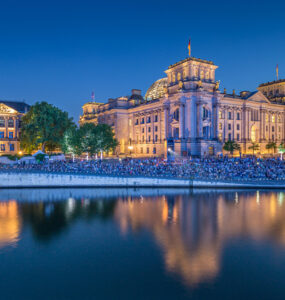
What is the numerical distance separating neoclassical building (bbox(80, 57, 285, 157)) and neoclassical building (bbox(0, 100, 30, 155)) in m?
27.5

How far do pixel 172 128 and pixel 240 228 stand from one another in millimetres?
51377

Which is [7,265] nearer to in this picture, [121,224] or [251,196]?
[121,224]

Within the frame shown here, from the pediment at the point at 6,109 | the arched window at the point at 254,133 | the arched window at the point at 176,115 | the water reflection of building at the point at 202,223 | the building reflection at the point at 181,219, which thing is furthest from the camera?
the arched window at the point at 254,133

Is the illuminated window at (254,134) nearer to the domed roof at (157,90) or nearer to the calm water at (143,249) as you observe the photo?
the domed roof at (157,90)

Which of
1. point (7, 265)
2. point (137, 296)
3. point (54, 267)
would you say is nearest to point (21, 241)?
point (7, 265)

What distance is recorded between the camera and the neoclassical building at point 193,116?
2547 inches

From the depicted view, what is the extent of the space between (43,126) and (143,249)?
171 feet

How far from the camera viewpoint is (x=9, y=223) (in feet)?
Result: 71.4

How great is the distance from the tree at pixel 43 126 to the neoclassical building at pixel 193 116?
24831mm

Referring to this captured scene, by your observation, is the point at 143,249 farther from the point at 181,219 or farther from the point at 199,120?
the point at 199,120

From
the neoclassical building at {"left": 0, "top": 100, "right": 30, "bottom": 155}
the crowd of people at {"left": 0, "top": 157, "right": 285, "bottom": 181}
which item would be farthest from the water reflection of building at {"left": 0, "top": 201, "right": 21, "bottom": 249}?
the neoclassical building at {"left": 0, "top": 100, "right": 30, "bottom": 155}

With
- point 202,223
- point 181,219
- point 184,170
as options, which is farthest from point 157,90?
point 202,223

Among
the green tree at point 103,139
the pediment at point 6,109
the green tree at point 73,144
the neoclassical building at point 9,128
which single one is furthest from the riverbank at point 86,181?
the pediment at point 6,109

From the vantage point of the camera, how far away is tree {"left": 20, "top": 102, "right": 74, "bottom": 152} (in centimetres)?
6084
